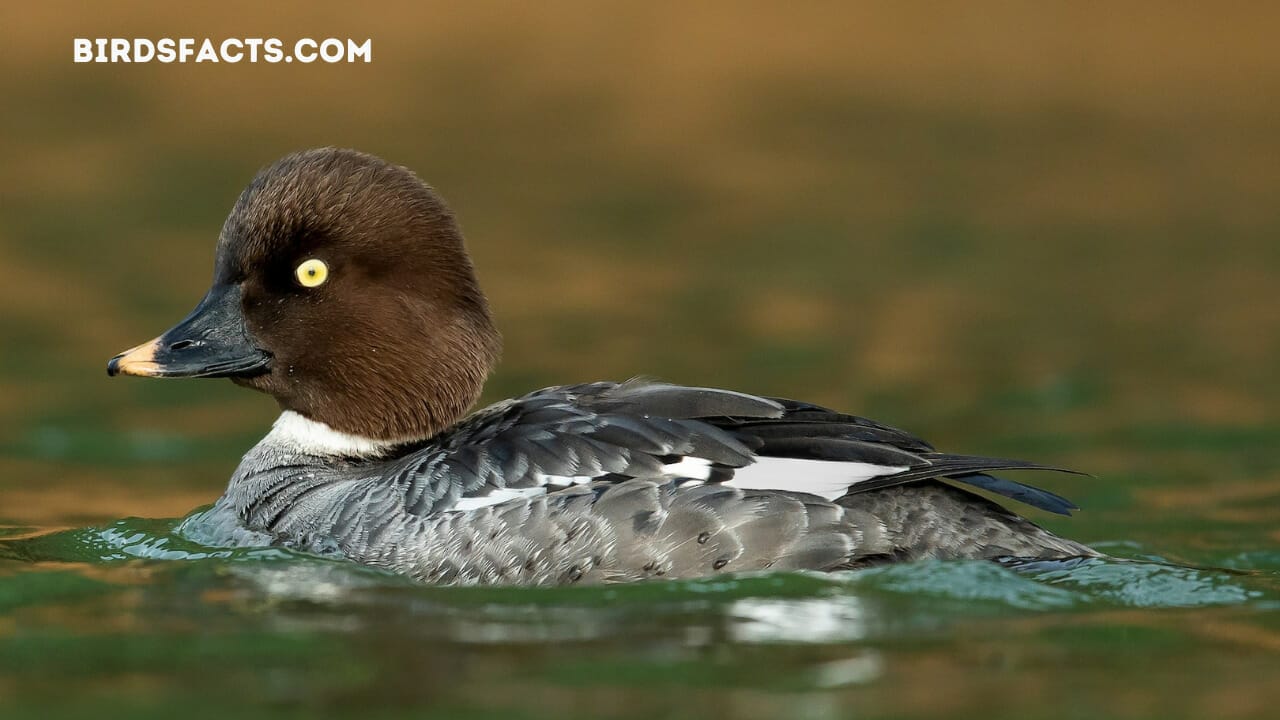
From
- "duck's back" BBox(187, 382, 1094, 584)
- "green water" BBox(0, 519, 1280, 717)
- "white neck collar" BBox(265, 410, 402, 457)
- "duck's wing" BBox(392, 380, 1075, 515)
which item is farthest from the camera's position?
"white neck collar" BBox(265, 410, 402, 457)

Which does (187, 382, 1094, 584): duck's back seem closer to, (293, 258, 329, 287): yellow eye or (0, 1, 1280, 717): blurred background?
(0, 1, 1280, 717): blurred background

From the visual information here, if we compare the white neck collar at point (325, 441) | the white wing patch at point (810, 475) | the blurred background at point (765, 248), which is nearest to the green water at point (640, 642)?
the blurred background at point (765, 248)

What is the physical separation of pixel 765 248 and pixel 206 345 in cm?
712

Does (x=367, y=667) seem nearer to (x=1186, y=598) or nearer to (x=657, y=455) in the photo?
(x=657, y=455)

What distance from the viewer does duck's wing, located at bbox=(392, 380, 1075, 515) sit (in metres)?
6.12

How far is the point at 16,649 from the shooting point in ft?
17.6

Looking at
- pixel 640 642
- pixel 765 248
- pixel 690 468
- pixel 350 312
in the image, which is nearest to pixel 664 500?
pixel 690 468

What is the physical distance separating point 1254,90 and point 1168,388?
8.04 m

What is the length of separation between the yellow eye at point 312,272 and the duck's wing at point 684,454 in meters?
0.79

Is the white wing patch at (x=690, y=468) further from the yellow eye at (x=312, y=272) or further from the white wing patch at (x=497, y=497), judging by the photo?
the yellow eye at (x=312, y=272)

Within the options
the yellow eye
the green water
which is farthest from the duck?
the green water

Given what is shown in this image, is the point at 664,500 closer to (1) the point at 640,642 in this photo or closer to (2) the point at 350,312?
(1) the point at 640,642

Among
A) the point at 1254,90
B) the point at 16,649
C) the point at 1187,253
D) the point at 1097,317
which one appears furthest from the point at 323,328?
the point at 1254,90

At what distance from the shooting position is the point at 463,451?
6473 mm
